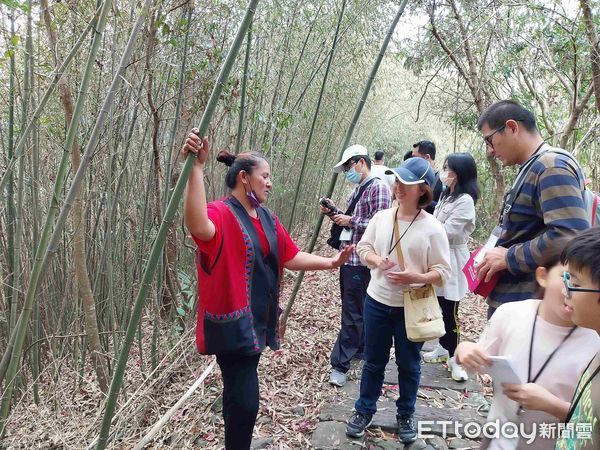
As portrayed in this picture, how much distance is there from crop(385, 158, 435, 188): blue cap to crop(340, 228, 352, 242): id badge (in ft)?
2.75

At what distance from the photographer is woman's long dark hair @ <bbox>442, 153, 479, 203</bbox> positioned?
8.70ft

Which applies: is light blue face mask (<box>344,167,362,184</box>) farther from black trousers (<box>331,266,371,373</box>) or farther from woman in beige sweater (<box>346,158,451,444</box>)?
woman in beige sweater (<box>346,158,451,444</box>)

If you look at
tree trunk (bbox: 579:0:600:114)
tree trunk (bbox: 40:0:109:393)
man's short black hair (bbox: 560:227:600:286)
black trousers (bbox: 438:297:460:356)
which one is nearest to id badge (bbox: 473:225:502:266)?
man's short black hair (bbox: 560:227:600:286)

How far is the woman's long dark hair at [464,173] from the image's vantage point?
2.65m

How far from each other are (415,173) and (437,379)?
154 cm

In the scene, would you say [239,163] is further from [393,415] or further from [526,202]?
[393,415]

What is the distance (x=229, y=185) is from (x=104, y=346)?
153 centimetres

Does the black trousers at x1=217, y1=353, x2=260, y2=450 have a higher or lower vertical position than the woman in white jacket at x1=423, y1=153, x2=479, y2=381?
lower

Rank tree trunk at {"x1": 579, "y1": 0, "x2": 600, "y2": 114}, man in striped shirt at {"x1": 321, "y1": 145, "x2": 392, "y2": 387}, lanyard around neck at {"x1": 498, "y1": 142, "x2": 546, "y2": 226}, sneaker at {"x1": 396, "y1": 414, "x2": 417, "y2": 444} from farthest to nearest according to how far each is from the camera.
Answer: tree trunk at {"x1": 579, "y1": 0, "x2": 600, "y2": 114} < man in striped shirt at {"x1": 321, "y1": 145, "x2": 392, "y2": 387} < sneaker at {"x1": 396, "y1": 414, "x2": 417, "y2": 444} < lanyard around neck at {"x1": 498, "y1": 142, "x2": 546, "y2": 226}

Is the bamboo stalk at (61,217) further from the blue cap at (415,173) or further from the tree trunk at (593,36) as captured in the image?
the tree trunk at (593,36)

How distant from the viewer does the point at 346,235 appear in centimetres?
272

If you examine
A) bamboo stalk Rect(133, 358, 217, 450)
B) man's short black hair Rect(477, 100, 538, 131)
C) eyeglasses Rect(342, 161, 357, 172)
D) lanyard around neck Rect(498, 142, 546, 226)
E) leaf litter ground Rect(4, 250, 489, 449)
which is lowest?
leaf litter ground Rect(4, 250, 489, 449)

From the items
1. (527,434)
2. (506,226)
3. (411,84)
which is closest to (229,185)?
(506,226)

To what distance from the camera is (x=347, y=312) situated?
2.75 metres
